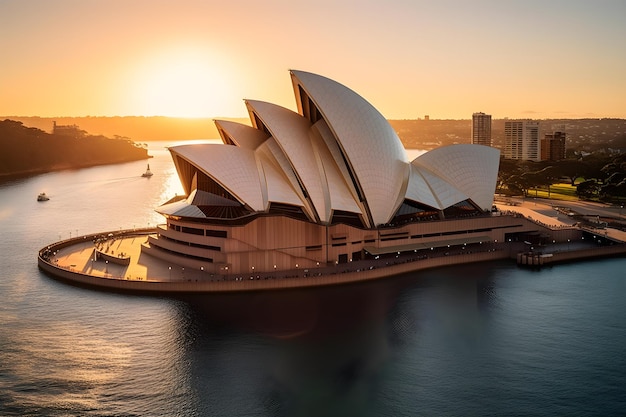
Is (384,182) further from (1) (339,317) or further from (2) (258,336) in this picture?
(2) (258,336)

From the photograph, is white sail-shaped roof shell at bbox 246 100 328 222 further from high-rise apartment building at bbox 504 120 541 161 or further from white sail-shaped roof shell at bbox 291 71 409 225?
high-rise apartment building at bbox 504 120 541 161

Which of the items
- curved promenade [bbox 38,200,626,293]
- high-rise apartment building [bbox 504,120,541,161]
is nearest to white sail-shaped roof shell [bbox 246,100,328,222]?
curved promenade [bbox 38,200,626,293]

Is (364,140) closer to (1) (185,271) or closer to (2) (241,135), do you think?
(2) (241,135)

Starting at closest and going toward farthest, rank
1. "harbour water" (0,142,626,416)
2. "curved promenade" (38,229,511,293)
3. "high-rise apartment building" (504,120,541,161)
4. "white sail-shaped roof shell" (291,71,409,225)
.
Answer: "harbour water" (0,142,626,416)
"curved promenade" (38,229,511,293)
"white sail-shaped roof shell" (291,71,409,225)
"high-rise apartment building" (504,120,541,161)

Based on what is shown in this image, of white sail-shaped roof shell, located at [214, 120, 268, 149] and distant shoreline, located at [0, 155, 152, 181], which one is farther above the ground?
white sail-shaped roof shell, located at [214, 120, 268, 149]

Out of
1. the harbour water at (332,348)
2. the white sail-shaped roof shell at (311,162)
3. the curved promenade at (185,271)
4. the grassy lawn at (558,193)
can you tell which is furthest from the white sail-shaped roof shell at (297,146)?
the grassy lawn at (558,193)

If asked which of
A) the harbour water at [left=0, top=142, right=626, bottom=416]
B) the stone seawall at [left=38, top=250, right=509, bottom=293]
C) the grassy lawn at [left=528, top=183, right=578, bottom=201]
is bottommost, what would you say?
the harbour water at [left=0, top=142, right=626, bottom=416]

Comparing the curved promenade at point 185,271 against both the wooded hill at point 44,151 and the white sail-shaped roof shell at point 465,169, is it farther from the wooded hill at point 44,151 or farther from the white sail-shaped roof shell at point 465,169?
the wooded hill at point 44,151
